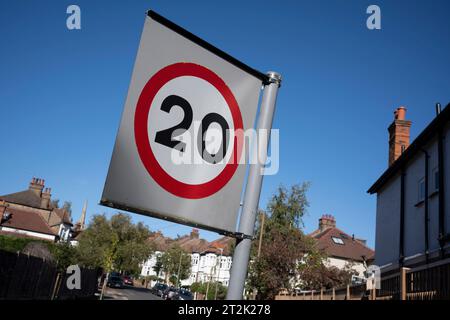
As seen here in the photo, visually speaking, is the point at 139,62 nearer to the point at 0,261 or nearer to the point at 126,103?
the point at 126,103

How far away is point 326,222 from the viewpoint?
53906 millimetres

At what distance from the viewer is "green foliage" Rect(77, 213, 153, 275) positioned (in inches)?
1612

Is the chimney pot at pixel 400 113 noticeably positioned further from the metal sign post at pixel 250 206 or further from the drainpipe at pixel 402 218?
the metal sign post at pixel 250 206

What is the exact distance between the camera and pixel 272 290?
93.4 ft

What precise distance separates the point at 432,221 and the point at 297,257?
1726 cm

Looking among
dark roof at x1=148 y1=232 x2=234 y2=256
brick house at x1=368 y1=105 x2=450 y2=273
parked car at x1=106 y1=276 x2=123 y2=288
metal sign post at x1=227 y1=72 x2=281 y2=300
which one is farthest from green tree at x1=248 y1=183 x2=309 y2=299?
dark roof at x1=148 y1=232 x2=234 y2=256

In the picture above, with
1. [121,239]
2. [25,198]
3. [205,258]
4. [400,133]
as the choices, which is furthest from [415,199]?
[205,258]

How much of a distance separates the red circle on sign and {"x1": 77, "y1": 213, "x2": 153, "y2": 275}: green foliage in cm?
3767

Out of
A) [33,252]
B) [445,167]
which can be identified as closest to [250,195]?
[445,167]

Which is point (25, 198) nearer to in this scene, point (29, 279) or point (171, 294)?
point (171, 294)

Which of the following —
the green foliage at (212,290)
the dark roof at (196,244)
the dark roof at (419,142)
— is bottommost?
the green foliage at (212,290)

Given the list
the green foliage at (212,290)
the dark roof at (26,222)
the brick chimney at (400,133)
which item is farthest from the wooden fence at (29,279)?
the dark roof at (26,222)

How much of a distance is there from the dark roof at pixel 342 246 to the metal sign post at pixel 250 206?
46.9 m

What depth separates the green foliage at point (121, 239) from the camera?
40938 mm
